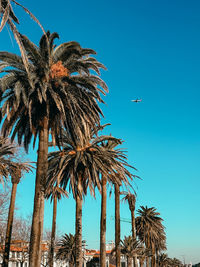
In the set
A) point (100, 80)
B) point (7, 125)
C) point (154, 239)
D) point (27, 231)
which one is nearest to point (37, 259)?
point (7, 125)

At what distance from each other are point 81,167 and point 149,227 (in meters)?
47.3

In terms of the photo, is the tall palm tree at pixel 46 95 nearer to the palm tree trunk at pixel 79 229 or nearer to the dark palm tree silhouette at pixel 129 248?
the palm tree trunk at pixel 79 229

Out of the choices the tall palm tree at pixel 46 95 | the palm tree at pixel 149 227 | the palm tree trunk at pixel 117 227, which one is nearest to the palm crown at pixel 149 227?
the palm tree at pixel 149 227

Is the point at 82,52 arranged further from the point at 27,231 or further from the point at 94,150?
the point at 27,231

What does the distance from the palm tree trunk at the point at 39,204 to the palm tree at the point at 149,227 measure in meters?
57.0

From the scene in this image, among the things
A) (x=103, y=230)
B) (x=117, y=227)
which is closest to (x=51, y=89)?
(x=103, y=230)

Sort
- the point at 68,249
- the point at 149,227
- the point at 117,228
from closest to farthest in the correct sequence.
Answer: the point at 117,228
the point at 68,249
the point at 149,227

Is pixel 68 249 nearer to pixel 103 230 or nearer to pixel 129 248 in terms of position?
pixel 129 248

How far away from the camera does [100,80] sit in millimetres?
22953

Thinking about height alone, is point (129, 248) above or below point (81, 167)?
below

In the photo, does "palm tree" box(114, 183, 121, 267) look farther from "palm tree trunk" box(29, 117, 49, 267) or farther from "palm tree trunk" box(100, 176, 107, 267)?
"palm tree trunk" box(29, 117, 49, 267)

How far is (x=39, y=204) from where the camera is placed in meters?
18.9

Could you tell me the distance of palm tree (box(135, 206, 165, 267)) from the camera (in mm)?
72125

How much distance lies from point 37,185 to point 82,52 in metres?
9.17
